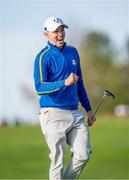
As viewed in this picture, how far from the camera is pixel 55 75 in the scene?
9445 mm

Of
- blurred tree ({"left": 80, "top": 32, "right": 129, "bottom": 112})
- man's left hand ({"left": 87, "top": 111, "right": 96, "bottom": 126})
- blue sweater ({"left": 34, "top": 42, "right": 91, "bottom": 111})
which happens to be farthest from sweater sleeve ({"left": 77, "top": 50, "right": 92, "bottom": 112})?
blurred tree ({"left": 80, "top": 32, "right": 129, "bottom": 112})

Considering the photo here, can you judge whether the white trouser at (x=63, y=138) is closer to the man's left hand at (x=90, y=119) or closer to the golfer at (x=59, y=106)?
the golfer at (x=59, y=106)

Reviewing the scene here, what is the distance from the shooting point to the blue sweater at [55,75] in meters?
9.34

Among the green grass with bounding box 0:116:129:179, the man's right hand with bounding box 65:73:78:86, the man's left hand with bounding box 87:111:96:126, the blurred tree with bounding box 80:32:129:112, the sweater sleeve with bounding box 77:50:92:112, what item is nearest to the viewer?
the man's right hand with bounding box 65:73:78:86

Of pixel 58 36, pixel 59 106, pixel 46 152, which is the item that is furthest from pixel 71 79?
pixel 46 152

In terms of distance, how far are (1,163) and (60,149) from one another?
458 inches

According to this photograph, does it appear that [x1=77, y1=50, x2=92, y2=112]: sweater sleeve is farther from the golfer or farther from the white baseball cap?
the white baseball cap

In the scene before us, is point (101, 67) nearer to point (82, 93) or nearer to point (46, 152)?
point (46, 152)

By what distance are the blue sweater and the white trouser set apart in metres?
0.10

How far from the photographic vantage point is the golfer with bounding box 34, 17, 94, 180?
9.42 meters

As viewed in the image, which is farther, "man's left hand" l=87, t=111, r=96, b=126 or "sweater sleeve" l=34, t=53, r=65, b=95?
"man's left hand" l=87, t=111, r=96, b=126

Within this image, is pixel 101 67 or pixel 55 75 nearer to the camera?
pixel 55 75

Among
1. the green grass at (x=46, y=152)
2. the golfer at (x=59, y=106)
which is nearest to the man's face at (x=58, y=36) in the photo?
the golfer at (x=59, y=106)

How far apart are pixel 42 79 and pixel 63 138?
72cm
